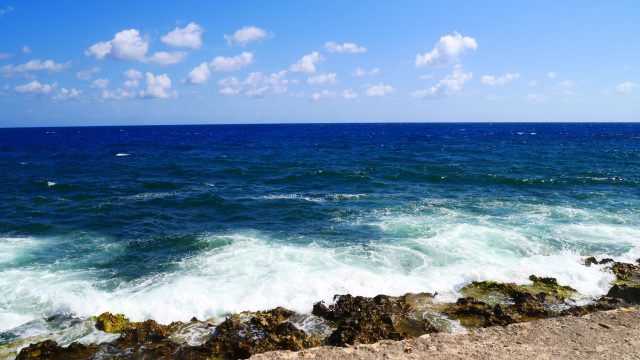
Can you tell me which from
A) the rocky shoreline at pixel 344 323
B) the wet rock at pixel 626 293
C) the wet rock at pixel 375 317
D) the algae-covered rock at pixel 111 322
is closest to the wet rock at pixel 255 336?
the rocky shoreline at pixel 344 323

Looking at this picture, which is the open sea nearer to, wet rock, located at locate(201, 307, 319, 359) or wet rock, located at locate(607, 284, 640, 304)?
wet rock, located at locate(607, 284, 640, 304)

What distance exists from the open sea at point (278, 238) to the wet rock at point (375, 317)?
0.94 metres

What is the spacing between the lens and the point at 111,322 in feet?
41.2

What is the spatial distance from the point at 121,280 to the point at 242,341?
7.17m

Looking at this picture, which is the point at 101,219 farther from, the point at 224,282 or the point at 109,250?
the point at 224,282

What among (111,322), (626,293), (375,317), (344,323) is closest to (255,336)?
(344,323)

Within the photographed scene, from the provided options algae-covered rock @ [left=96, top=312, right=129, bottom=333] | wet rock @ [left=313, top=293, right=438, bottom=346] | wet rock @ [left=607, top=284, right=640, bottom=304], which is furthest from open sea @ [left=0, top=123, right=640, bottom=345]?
wet rock @ [left=313, top=293, right=438, bottom=346]

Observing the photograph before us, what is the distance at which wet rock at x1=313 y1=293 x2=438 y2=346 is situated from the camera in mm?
11328

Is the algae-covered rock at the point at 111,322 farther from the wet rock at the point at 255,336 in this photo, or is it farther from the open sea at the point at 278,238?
the wet rock at the point at 255,336

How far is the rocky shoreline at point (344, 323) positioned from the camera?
11.0 m

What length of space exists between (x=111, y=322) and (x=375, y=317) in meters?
7.87

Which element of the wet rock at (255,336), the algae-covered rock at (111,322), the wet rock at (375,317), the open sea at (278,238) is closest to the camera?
the wet rock at (255,336)

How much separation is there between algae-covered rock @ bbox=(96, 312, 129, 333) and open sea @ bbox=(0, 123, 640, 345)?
37 cm

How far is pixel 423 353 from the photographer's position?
10203 millimetres
